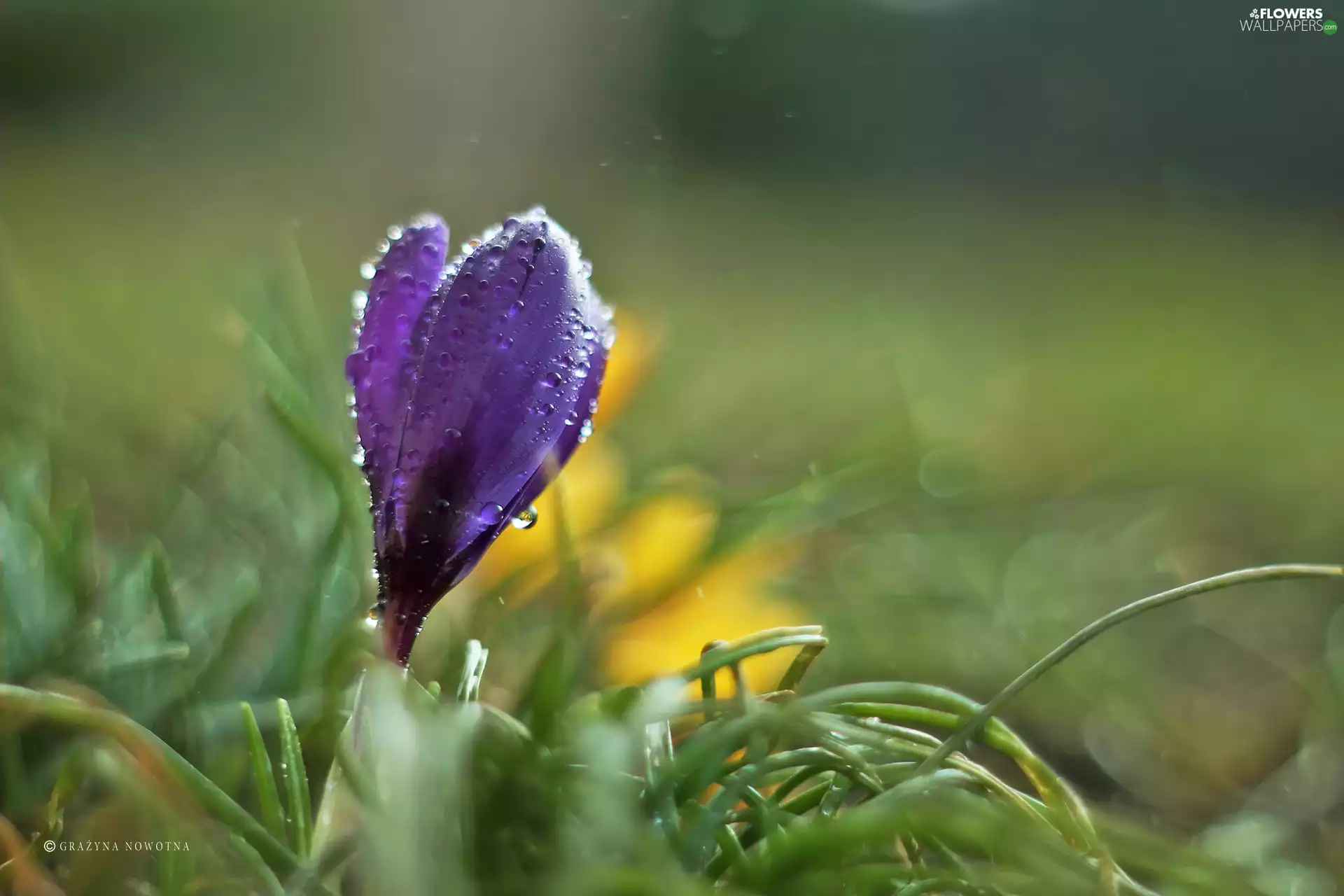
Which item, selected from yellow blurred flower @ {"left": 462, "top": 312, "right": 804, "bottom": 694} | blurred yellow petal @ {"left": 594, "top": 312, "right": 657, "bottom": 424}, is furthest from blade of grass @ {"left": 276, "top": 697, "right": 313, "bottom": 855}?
blurred yellow petal @ {"left": 594, "top": 312, "right": 657, "bottom": 424}

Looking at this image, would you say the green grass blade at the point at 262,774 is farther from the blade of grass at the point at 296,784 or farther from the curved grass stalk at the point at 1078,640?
the curved grass stalk at the point at 1078,640

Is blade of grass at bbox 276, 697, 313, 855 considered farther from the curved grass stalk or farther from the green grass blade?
the curved grass stalk

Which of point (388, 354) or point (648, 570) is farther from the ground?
point (388, 354)

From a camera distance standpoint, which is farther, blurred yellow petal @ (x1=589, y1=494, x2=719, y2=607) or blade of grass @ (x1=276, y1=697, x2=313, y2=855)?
blurred yellow petal @ (x1=589, y1=494, x2=719, y2=607)

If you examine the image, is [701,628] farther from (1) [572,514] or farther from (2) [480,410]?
(2) [480,410]

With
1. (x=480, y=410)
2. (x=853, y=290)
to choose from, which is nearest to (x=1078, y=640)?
(x=480, y=410)

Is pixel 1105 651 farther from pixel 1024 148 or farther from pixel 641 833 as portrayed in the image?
pixel 1024 148
